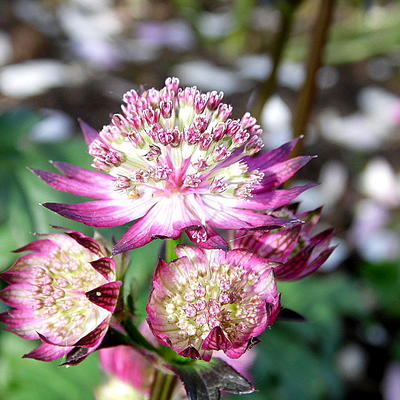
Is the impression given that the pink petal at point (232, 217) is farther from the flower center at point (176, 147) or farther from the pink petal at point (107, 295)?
the pink petal at point (107, 295)

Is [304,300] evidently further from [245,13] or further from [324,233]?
[245,13]

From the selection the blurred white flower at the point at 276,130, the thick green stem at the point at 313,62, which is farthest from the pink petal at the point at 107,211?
the blurred white flower at the point at 276,130

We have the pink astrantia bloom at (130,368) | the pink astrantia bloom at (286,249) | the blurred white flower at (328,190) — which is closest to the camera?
the pink astrantia bloom at (286,249)

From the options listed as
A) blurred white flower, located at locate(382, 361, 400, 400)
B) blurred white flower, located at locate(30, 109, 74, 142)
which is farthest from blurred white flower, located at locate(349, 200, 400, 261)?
blurred white flower, located at locate(30, 109, 74, 142)

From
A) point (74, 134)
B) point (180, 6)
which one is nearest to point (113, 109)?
point (74, 134)

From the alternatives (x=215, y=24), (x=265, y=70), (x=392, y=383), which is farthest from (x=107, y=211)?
(x=215, y=24)

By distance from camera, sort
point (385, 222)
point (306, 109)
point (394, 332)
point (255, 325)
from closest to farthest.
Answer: point (255, 325)
point (306, 109)
point (394, 332)
point (385, 222)
